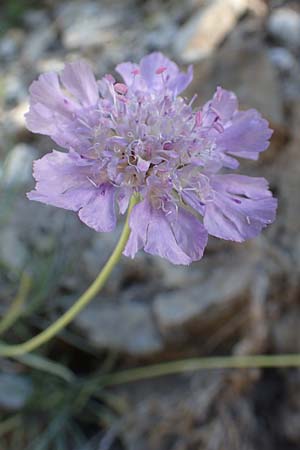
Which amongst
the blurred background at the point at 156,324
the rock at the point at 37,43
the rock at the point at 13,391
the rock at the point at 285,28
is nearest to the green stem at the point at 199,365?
the blurred background at the point at 156,324

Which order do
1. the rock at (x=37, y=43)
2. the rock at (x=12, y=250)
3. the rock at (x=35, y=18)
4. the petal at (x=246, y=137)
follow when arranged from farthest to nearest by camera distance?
the rock at (x=35, y=18) → the rock at (x=37, y=43) → the rock at (x=12, y=250) → the petal at (x=246, y=137)

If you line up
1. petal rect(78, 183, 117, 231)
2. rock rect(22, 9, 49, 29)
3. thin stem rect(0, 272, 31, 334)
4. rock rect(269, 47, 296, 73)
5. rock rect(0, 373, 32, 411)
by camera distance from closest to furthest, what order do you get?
petal rect(78, 183, 117, 231) → thin stem rect(0, 272, 31, 334) → rock rect(0, 373, 32, 411) → rock rect(269, 47, 296, 73) → rock rect(22, 9, 49, 29)

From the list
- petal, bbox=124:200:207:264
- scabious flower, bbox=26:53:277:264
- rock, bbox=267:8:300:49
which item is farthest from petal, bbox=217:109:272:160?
rock, bbox=267:8:300:49

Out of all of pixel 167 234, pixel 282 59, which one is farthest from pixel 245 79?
pixel 167 234

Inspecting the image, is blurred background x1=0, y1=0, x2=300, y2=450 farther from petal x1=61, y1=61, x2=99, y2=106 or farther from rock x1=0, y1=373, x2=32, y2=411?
petal x1=61, y1=61, x2=99, y2=106

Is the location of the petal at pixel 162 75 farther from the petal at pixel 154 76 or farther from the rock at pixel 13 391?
the rock at pixel 13 391

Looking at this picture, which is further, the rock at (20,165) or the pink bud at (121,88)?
the rock at (20,165)

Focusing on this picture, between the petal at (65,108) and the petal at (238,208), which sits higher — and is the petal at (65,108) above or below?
above
